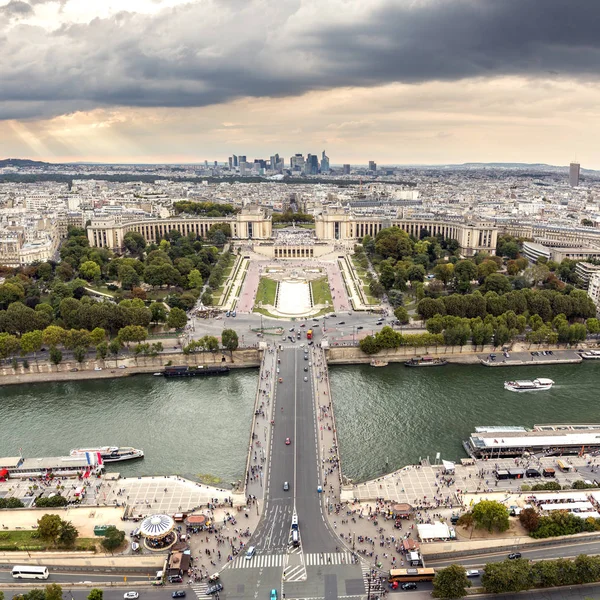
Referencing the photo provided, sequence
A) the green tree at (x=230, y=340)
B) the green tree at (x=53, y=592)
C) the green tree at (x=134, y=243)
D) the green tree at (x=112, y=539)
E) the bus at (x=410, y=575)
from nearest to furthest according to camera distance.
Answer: the green tree at (x=53, y=592)
the bus at (x=410, y=575)
the green tree at (x=112, y=539)
the green tree at (x=230, y=340)
the green tree at (x=134, y=243)

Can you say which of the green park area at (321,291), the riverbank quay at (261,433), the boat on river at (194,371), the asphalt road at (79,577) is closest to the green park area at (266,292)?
the green park area at (321,291)

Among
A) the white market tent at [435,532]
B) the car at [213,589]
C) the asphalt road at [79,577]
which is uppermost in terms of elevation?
the white market tent at [435,532]

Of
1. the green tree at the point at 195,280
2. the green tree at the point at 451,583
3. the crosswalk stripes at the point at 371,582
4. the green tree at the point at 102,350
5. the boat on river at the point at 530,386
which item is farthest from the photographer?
the green tree at the point at 195,280

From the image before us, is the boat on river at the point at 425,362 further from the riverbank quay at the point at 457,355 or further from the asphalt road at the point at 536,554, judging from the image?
the asphalt road at the point at 536,554

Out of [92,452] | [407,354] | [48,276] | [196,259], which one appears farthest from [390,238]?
[92,452]

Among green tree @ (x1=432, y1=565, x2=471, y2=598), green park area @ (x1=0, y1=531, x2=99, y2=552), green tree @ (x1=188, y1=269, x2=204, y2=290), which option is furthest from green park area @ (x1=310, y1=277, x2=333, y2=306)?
green tree @ (x1=432, y1=565, x2=471, y2=598)

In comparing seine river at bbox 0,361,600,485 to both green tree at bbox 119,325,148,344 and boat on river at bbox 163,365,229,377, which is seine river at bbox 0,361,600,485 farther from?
green tree at bbox 119,325,148,344

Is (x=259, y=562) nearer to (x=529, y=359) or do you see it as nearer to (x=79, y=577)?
(x=79, y=577)

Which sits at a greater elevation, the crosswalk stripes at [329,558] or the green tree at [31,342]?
the green tree at [31,342]
